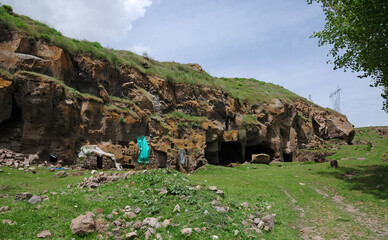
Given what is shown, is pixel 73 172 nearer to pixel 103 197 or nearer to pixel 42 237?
pixel 103 197

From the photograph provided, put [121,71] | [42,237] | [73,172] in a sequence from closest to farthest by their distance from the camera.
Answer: [42,237], [73,172], [121,71]

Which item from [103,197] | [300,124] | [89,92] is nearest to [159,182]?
[103,197]

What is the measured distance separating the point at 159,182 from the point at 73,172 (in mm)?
7271

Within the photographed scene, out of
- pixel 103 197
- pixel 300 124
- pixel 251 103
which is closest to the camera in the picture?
pixel 103 197

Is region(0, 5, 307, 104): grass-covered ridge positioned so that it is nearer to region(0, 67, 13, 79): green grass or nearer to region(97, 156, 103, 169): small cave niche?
region(0, 67, 13, 79): green grass

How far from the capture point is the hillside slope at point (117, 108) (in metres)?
16.0

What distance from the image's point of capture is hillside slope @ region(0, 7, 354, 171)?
52.4 feet

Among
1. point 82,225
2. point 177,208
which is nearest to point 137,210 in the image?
point 177,208

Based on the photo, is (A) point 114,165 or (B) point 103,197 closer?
(B) point 103,197

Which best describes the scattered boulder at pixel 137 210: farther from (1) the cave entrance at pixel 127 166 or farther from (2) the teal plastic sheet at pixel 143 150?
(2) the teal plastic sheet at pixel 143 150

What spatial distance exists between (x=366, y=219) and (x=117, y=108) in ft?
59.7

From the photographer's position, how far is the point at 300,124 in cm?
4341

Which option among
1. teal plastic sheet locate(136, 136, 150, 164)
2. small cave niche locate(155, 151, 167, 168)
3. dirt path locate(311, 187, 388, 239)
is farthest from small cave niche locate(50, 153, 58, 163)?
dirt path locate(311, 187, 388, 239)

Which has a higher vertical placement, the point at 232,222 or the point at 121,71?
the point at 121,71
